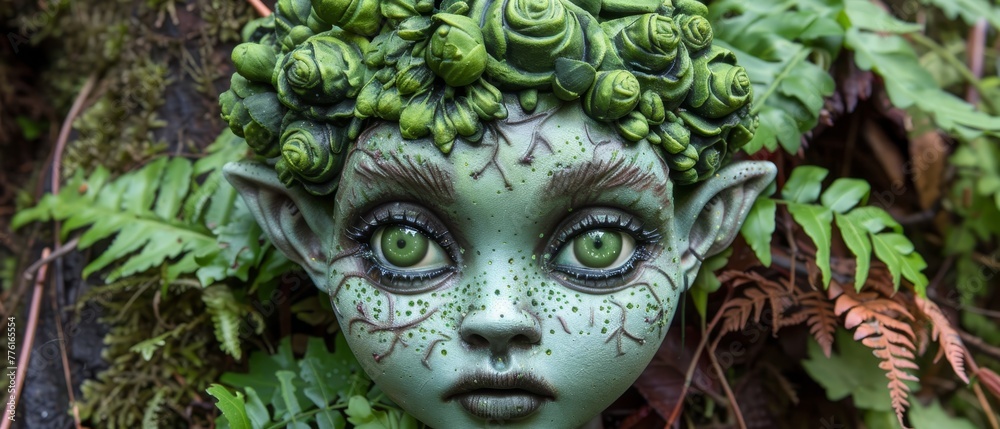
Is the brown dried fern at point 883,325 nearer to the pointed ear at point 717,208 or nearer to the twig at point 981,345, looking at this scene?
the pointed ear at point 717,208

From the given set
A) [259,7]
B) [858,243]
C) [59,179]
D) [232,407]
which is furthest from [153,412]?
[858,243]

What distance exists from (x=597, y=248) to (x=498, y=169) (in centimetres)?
27

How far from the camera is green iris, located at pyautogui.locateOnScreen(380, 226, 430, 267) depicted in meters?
1.81

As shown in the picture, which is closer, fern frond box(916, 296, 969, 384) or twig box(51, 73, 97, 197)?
fern frond box(916, 296, 969, 384)

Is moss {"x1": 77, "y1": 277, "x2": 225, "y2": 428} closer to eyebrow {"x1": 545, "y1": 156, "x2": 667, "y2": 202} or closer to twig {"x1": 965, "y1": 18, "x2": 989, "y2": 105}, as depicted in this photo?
eyebrow {"x1": 545, "y1": 156, "x2": 667, "y2": 202}

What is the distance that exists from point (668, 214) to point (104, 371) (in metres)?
1.66

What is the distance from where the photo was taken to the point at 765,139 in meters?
2.21

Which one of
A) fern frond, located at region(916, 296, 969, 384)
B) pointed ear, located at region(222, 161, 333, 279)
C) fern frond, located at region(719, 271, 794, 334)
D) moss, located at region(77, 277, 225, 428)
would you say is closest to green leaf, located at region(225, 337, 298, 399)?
moss, located at region(77, 277, 225, 428)

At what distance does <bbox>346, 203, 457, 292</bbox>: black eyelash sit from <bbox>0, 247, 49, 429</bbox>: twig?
4.32ft

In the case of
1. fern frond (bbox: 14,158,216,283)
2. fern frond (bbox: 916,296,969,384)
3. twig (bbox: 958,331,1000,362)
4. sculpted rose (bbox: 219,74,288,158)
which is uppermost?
sculpted rose (bbox: 219,74,288,158)

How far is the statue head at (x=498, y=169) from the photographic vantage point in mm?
1702

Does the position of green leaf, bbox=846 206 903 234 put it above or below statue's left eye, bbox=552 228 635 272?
below

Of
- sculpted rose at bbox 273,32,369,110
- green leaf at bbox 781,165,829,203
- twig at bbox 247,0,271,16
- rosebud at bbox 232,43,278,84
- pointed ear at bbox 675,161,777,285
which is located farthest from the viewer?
twig at bbox 247,0,271,16

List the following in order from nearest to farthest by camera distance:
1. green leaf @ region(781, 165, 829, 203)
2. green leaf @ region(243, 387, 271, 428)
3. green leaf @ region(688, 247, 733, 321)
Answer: green leaf @ region(243, 387, 271, 428), green leaf @ region(688, 247, 733, 321), green leaf @ region(781, 165, 829, 203)
